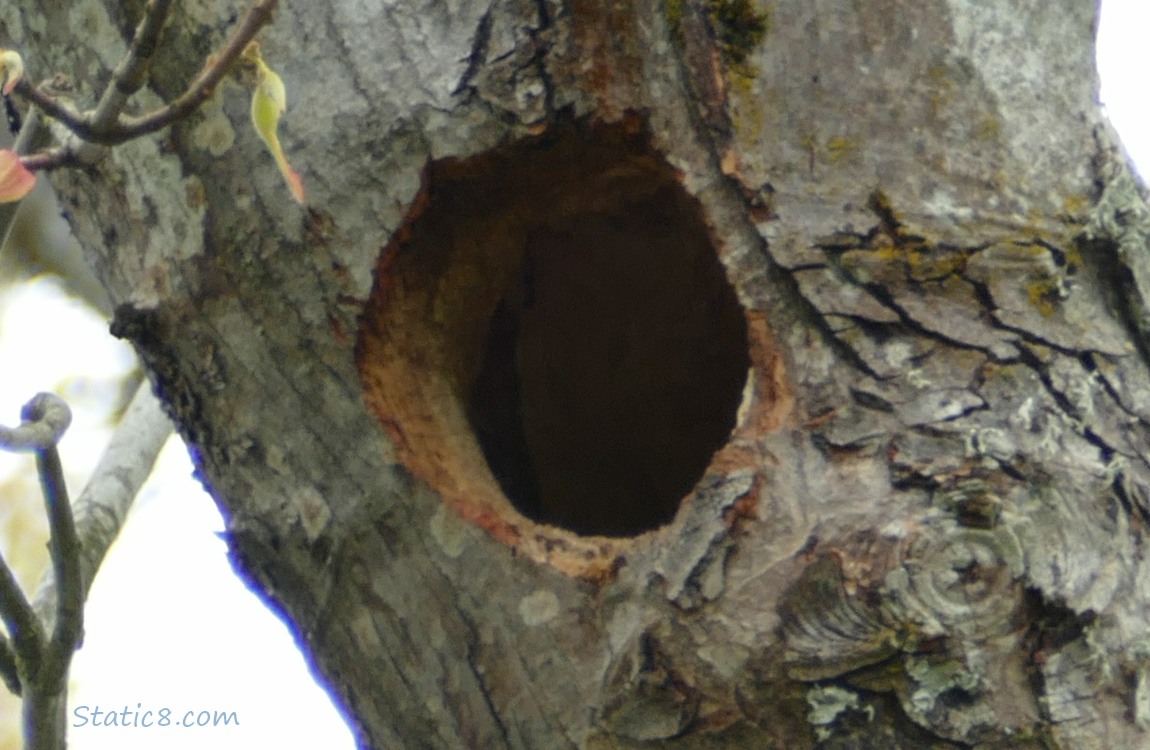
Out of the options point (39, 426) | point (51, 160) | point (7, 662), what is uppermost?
point (51, 160)

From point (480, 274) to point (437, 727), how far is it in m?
0.58

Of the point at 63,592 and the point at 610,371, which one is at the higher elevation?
the point at 610,371

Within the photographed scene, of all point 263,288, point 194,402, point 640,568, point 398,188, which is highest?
point 398,188

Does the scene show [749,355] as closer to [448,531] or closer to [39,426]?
[448,531]

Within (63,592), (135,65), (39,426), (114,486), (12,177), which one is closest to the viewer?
(135,65)

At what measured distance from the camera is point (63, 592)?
164 cm

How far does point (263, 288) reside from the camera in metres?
1.40

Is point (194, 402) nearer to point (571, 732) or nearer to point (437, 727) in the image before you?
point (437, 727)

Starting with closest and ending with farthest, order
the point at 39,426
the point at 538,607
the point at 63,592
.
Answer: the point at 538,607 → the point at 39,426 → the point at 63,592

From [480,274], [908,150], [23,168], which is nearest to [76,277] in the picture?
[480,274]

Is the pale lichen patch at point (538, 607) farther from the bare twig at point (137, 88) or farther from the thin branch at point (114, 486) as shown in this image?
the thin branch at point (114, 486)

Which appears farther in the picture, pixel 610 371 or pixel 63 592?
pixel 610 371

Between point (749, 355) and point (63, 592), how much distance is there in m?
0.90

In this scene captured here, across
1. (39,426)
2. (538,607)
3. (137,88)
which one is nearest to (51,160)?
(137,88)
